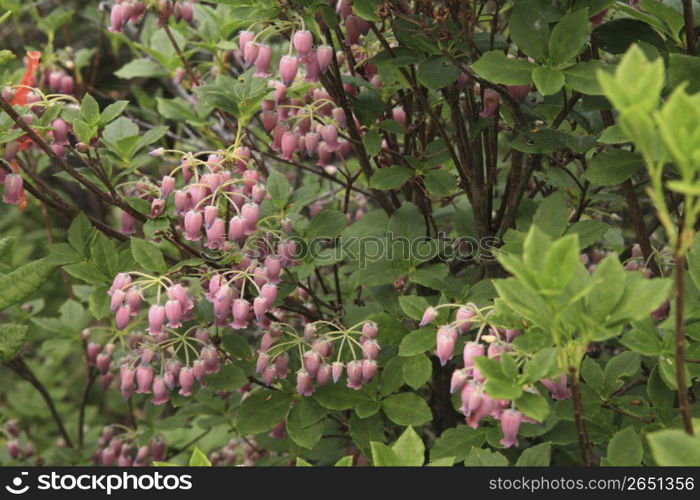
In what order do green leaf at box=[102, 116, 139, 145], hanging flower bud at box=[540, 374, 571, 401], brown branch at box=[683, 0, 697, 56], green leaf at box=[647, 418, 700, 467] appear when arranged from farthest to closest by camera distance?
green leaf at box=[102, 116, 139, 145], brown branch at box=[683, 0, 697, 56], hanging flower bud at box=[540, 374, 571, 401], green leaf at box=[647, 418, 700, 467]

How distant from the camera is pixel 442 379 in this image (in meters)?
2.39

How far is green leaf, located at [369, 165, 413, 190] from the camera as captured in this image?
2.09 metres

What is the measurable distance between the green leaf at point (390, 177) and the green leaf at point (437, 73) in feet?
1.02

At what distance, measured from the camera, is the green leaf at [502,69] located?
5.47 ft

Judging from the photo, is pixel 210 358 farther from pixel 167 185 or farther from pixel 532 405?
pixel 532 405

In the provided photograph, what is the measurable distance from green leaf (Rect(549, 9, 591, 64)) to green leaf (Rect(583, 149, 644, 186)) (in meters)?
0.24

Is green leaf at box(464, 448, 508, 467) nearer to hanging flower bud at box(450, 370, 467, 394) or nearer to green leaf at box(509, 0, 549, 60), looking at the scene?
hanging flower bud at box(450, 370, 467, 394)

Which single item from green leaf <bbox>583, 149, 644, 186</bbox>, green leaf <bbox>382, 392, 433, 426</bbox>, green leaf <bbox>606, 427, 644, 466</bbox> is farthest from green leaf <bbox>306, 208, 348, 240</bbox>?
green leaf <bbox>606, 427, 644, 466</bbox>

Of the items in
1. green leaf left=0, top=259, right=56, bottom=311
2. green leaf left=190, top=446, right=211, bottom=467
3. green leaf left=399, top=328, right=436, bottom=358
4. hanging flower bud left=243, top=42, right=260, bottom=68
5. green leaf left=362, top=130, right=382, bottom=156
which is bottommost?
green leaf left=399, top=328, right=436, bottom=358

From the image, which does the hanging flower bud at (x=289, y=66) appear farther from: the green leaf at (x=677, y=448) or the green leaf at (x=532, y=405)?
the green leaf at (x=677, y=448)

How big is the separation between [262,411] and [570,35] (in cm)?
119

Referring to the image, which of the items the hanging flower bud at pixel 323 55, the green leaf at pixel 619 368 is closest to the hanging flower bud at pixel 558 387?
the green leaf at pixel 619 368
